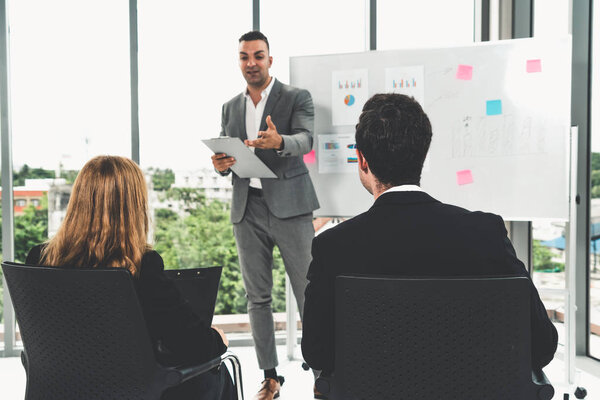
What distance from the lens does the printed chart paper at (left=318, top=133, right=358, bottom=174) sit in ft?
9.71

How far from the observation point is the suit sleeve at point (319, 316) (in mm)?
Result: 1030

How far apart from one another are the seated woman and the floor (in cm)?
154

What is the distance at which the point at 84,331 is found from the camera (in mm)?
1103

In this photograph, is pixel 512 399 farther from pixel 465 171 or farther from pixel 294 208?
pixel 465 171

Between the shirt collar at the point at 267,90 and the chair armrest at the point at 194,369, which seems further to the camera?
the shirt collar at the point at 267,90

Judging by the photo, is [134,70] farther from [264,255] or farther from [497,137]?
[497,137]

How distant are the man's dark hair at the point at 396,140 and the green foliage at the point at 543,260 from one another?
8.17 feet

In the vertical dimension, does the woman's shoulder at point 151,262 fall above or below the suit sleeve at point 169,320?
above

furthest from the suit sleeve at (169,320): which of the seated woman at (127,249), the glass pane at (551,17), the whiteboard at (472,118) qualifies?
the glass pane at (551,17)

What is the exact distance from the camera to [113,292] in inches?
42.1

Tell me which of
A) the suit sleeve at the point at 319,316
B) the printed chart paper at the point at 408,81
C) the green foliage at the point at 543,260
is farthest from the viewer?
the green foliage at the point at 543,260

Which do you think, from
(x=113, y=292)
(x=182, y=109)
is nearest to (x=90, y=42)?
(x=182, y=109)

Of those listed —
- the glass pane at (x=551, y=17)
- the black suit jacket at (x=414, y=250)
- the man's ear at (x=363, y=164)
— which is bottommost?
the black suit jacket at (x=414, y=250)

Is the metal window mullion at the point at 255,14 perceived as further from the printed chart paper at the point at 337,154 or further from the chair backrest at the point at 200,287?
the chair backrest at the point at 200,287
